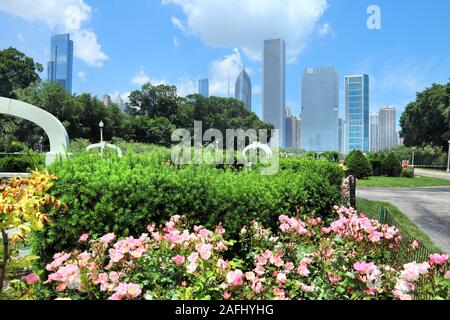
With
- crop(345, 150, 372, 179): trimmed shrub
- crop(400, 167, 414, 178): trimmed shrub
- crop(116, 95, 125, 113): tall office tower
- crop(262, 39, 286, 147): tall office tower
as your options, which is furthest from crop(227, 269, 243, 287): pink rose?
crop(262, 39, 286, 147): tall office tower

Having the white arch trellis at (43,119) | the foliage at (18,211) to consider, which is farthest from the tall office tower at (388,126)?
the foliage at (18,211)

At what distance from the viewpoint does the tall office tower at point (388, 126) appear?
98.5 metres

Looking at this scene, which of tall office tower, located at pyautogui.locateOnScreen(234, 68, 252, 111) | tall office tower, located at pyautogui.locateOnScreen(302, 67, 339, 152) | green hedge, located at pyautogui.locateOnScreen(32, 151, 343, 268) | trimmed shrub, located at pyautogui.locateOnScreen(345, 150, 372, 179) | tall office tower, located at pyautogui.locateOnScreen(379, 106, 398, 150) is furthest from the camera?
tall office tower, located at pyautogui.locateOnScreen(234, 68, 252, 111)

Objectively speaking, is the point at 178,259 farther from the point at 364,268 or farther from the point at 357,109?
the point at 357,109

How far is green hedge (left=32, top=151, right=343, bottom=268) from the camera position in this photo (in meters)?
3.40

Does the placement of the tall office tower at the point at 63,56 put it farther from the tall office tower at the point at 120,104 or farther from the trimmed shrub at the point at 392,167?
the trimmed shrub at the point at 392,167

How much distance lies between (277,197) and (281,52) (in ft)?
355

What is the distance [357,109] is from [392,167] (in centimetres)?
7364

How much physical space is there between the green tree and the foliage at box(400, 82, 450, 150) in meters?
48.9

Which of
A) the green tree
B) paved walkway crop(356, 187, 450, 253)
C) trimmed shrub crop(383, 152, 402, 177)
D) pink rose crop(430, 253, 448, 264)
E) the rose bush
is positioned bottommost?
paved walkway crop(356, 187, 450, 253)

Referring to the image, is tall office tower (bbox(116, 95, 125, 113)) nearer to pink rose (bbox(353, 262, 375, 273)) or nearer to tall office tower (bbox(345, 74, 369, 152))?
tall office tower (bbox(345, 74, 369, 152))

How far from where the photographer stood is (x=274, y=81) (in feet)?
363

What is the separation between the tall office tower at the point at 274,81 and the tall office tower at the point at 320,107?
51.4 ft

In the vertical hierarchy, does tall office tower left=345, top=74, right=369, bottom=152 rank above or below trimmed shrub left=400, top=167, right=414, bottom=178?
above
